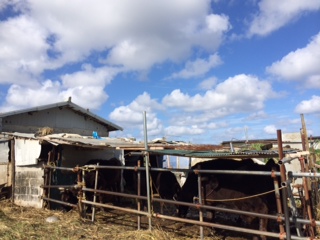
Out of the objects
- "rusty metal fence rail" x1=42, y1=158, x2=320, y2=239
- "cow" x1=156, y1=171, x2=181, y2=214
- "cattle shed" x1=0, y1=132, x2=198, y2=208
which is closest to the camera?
"rusty metal fence rail" x1=42, y1=158, x2=320, y2=239

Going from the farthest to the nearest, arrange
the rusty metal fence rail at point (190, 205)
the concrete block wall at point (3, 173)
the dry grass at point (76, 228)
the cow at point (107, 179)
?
the concrete block wall at point (3, 173)
the cow at point (107, 179)
the dry grass at point (76, 228)
the rusty metal fence rail at point (190, 205)

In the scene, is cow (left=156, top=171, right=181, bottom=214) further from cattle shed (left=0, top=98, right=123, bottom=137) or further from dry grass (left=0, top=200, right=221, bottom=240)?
cattle shed (left=0, top=98, right=123, bottom=137)

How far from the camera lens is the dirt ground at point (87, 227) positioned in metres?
7.04

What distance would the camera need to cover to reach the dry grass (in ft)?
22.9

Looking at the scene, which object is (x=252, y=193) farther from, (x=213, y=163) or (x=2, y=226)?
(x=2, y=226)

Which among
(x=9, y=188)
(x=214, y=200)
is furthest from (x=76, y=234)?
(x=9, y=188)

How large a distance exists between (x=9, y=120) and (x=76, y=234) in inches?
302

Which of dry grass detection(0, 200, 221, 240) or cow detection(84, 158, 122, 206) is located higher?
cow detection(84, 158, 122, 206)

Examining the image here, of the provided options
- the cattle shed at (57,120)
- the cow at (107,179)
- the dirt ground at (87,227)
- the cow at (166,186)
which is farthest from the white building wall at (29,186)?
the cow at (166,186)

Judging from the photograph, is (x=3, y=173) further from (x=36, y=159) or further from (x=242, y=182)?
(x=242, y=182)

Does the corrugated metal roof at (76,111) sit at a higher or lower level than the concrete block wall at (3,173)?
higher

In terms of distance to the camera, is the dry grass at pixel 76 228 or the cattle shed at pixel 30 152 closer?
the dry grass at pixel 76 228

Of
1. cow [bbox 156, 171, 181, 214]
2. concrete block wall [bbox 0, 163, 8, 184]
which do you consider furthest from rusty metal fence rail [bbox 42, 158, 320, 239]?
concrete block wall [bbox 0, 163, 8, 184]

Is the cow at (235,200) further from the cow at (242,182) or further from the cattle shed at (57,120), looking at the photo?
the cattle shed at (57,120)
